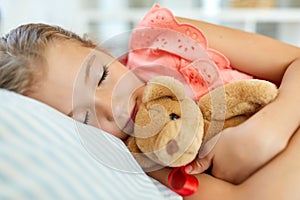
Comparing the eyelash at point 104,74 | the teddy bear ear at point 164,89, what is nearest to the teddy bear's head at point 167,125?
the teddy bear ear at point 164,89

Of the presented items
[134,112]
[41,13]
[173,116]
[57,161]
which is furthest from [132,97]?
[41,13]

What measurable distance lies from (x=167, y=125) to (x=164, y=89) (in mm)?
77

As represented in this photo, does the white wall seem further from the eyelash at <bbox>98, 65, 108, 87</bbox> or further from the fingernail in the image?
the fingernail

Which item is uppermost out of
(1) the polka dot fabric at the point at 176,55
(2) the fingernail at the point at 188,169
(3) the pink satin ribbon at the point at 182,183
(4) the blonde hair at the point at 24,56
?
(4) the blonde hair at the point at 24,56

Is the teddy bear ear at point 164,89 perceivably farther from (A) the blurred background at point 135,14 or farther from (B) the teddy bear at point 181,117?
(A) the blurred background at point 135,14

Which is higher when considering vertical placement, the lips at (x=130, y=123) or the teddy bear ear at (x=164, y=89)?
the teddy bear ear at (x=164, y=89)

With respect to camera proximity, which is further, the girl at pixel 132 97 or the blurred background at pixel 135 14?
the blurred background at pixel 135 14

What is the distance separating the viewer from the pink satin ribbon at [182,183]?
598mm

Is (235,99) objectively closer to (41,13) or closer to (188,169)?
(188,169)

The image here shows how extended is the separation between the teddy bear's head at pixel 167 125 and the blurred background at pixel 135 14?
1.61m

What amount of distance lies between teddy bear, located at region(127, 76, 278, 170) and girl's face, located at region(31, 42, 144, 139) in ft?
0.19

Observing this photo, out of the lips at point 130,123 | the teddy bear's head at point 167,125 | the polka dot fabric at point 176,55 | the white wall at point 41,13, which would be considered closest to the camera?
the teddy bear's head at point 167,125

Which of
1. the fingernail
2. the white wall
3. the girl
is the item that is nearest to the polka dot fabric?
the girl

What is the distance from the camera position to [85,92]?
0.68 meters
